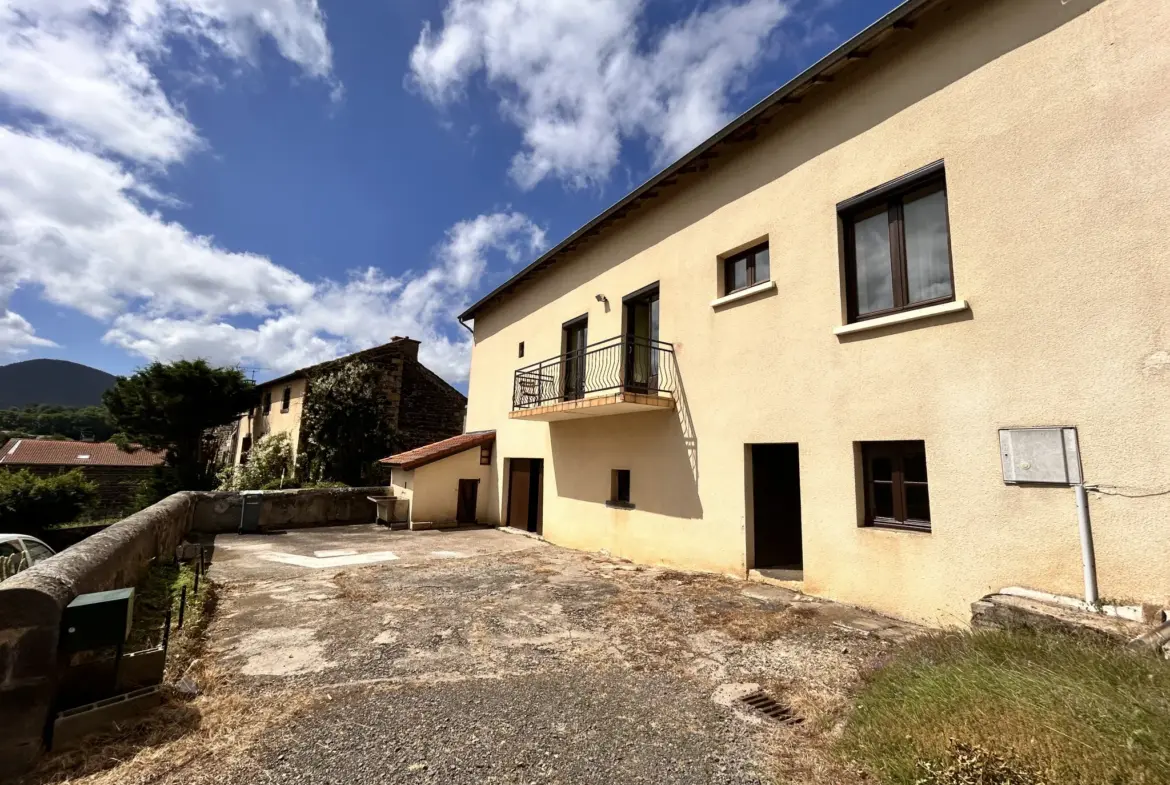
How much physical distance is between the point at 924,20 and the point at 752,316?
372 centimetres

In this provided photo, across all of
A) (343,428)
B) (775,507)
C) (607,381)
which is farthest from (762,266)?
(343,428)

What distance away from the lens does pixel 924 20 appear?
590cm

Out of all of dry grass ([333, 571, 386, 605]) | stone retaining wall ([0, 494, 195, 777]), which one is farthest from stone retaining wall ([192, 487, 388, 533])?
stone retaining wall ([0, 494, 195, 777])

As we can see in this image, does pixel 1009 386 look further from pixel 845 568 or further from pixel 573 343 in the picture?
pixel 573 343

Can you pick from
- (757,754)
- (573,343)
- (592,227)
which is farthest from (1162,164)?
(573,343)

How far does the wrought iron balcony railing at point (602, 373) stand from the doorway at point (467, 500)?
2.90 metres

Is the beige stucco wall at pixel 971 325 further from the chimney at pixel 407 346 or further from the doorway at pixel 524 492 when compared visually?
the chimney at pixel 407 346

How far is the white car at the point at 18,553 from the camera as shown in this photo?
270 inches

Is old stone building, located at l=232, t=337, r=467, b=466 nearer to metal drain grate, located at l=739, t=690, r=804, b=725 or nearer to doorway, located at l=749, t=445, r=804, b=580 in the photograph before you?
doorway, located at l=749, t=445, r=804, b=580

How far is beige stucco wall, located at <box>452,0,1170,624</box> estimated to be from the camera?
14.2ft

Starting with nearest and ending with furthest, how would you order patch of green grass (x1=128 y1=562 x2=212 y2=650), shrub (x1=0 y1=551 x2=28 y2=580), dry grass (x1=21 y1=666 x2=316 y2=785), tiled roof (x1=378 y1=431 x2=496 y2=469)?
dry grass (x1=21 y1=666 x2=316 y2=785), patch of green grass (x1=128 y1=562 x2=212 y2=650), shrub (x1=0 y1=551 x2=28 y2=580), tiled roof (x1=378 y1=431 x2=496 y2=469)

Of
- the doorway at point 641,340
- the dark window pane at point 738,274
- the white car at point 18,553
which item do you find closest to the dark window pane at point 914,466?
the dark window pane at point 738,274

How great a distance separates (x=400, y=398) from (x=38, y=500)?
1144 cm

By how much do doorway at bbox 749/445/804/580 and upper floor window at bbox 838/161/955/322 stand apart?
2.48 m
